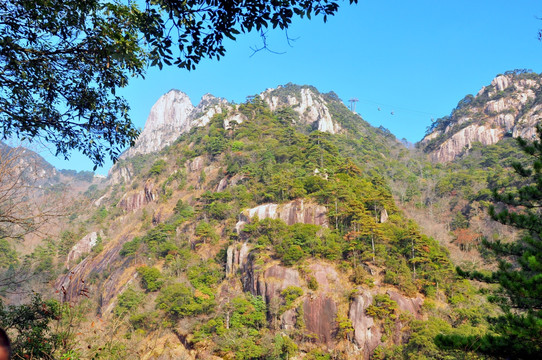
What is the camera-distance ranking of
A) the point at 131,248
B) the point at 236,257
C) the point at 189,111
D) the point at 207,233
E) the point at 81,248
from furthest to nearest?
1. the point at 189,111
2. the point at 81,248
3. the point at 131,248
4. the point at 207,233
5. the point at 236,257

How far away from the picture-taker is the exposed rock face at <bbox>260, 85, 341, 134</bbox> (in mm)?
58881

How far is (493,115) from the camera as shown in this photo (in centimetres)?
5478

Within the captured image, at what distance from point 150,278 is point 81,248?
1968cm

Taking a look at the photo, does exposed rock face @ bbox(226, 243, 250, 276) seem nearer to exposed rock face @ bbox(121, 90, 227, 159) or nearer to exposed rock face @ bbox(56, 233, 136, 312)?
exposed rock face @ bbox(56, 233, 136, 312)

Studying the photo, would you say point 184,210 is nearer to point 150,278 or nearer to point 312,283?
point 150,278

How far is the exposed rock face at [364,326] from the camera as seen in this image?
16.3m

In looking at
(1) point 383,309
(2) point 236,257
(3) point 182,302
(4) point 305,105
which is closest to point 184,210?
(2) point 236,257

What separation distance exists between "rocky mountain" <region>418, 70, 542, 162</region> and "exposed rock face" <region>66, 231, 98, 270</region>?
56.6 meters

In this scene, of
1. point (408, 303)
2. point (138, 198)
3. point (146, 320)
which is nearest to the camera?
point (408, 303)

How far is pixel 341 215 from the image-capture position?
22969mm

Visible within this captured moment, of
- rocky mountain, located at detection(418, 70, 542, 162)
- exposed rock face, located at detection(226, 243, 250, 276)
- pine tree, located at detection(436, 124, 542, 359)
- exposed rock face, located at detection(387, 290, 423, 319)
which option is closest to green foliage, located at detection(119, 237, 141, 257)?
exposed rock face, located at detection(226, 243, 250, 276)

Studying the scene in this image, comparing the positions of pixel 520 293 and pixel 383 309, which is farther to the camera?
pixel 383 309

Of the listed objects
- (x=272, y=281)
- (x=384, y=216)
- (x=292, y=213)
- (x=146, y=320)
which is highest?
(x=292, y=213)

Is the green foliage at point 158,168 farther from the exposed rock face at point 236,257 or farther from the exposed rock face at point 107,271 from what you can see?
the exposed rock face at point 236,257
